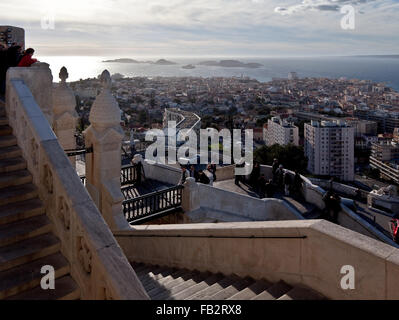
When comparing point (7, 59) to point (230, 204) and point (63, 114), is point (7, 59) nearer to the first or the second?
point (63, 114)

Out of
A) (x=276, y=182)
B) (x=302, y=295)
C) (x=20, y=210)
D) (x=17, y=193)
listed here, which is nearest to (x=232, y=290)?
(x=302, y=295)

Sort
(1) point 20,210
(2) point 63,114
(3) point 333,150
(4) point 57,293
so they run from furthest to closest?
(3) point 333,150
(2) point 63,114
(1) point 20,210
(4) point 57,293

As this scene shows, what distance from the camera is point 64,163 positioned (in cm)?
345

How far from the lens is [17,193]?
12.0ft

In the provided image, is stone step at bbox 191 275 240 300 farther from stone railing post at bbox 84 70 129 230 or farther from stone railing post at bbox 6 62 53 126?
stone railing post at bbox 6 62 53 126

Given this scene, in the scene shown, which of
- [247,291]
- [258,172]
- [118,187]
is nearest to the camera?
[247,291]

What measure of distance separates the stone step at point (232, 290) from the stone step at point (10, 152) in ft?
8.12

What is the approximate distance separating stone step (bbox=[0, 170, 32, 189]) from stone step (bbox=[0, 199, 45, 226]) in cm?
25

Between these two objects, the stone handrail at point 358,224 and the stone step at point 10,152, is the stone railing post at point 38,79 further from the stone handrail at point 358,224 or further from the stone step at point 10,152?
the stone handrail at point 358,224

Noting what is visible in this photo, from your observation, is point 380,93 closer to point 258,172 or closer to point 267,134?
point 267,134

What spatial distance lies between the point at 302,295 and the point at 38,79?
12.9 ft

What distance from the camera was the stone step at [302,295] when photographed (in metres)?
3.53
